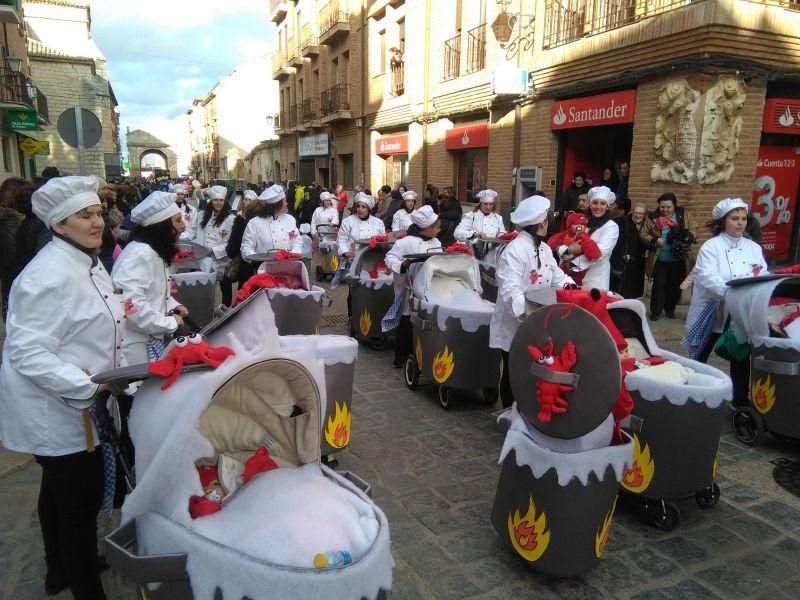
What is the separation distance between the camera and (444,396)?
5668 mm

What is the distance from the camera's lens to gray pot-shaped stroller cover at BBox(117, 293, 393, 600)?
199 centimetres

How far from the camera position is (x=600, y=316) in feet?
10.6

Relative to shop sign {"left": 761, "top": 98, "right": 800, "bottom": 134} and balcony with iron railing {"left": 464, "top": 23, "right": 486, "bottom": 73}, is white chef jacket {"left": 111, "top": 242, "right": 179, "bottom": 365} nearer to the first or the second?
shop sign {"left": 761, "top": 98, "right": 800, "bottom": 134}

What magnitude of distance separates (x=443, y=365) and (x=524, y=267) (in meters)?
1.31

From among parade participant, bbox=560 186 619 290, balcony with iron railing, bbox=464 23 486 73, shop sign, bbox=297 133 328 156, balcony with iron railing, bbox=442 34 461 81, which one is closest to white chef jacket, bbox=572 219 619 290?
parade participant, bbox=560 186 619 290

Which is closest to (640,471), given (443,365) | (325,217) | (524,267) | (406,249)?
(524,267)

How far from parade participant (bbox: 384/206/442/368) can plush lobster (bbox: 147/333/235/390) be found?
172 inches

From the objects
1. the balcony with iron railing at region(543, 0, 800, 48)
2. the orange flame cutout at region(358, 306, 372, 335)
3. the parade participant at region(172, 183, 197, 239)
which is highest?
the balcony with iron railing at region(543, 0, 800, 48)

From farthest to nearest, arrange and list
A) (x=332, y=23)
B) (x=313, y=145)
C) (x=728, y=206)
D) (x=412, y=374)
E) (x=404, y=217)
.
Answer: (x=313, y=145) < (x=332, y=23) < (x=404, y=217) < (x=412, y=374) < (x=728, y=206)

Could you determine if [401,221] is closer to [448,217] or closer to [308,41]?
[448,217]

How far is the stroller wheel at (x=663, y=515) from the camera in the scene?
3.61 metres

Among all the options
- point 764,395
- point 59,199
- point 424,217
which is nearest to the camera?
point 59,199

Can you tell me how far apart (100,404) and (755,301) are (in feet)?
15.1

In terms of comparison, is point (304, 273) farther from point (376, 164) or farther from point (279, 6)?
point (279, 6)
